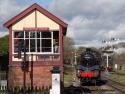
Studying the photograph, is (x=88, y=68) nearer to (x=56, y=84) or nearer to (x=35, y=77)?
(x=35, y=77)

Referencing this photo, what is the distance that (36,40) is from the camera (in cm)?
3741

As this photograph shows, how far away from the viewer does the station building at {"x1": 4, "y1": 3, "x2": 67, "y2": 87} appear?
36531mm

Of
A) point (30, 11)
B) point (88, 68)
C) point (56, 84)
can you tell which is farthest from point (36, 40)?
point (88, 68)

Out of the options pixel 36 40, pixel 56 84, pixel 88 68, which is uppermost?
pixel 36 40

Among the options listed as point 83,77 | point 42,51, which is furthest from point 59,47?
point 83,77

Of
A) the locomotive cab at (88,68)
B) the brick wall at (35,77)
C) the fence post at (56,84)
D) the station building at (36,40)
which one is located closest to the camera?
the fence post at (56,84)

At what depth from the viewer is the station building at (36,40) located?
36.5 m

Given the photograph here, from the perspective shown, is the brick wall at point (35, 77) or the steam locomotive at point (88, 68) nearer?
the brick wall at point (35, 77)

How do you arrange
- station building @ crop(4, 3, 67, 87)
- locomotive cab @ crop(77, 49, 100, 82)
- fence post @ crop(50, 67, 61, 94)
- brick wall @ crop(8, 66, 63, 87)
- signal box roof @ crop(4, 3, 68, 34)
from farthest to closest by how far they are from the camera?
1. locomotive cab @ crop(77, 49, 100, 82)
2. signal box roof @ crop(4, 3, 68, 34)
3. station building @ crop(4, 3, 67, 87)
4. brick wall @ crop(8, 66, 63, 87)
5. fence post @ crop(50, 67, 61, 94)

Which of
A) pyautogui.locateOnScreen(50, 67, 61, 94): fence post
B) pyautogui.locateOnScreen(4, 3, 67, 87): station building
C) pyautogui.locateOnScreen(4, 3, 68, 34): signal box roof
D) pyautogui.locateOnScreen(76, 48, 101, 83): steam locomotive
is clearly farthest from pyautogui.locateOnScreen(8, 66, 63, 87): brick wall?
pyautogui.locateOnScreen(76, 48, 101, 83): steam locomotive

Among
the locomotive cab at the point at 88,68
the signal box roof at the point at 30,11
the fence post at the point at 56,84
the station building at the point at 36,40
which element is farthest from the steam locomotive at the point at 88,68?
the fence post at the point at 56,84

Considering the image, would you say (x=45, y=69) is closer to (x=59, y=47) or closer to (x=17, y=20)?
(x=59, y=47)

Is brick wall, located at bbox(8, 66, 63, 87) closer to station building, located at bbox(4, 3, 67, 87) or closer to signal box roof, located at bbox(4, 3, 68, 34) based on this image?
station building, located at bbox(4, 3, 67, 87)

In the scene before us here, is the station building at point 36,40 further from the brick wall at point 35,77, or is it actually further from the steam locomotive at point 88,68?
the steam locomotive at point 88,68
